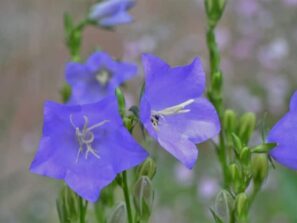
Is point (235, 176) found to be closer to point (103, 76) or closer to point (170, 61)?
point (103, 76)

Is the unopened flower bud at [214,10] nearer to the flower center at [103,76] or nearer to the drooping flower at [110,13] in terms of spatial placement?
the drooping flower at [110,13]

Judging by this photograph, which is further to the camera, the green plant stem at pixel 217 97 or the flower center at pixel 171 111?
the green plant stem at pixel 217 97

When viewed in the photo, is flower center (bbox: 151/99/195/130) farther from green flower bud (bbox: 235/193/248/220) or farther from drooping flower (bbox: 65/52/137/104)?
drooping flower (bbox: 65/52/137/104)

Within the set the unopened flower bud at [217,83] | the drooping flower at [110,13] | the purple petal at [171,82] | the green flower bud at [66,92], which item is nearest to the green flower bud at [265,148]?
the purple petal at [171,82]

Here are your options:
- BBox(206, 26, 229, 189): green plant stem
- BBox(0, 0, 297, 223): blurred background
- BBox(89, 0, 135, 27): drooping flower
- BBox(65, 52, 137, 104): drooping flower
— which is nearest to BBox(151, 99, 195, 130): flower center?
BBox(206, 26, 229, 189): green plant stem

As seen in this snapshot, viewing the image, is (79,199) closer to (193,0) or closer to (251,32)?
(251,32)

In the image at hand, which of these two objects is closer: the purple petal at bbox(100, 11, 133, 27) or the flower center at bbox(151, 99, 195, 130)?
the flower center at bbox(151, 99, 195, 130)
